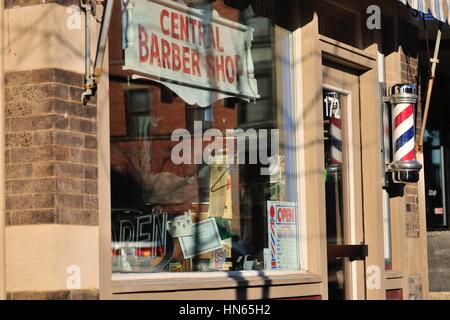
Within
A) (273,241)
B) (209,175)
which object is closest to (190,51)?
(209,175)

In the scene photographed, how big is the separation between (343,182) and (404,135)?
2.67 ft

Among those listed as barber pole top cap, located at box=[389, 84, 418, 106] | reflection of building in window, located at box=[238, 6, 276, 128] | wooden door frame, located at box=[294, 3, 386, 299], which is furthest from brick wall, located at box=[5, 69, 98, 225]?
barber pole top cap, located at box=[389, 84, 418, 106]

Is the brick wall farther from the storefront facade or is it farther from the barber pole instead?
the barber pole

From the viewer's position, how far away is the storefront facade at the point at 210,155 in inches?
230

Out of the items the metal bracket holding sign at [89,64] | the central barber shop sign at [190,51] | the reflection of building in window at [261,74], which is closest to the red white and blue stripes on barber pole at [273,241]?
the reflection of building in window at [261,74]

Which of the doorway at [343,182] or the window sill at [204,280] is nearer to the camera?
the window sill at [204,280]

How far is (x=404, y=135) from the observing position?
959cm

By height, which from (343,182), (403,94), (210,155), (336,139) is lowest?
(343,182)

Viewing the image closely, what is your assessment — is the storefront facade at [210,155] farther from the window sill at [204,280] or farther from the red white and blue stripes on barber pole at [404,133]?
the red white and blue stripes on barber pole at [404,133]

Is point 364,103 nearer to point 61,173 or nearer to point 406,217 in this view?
point 406,217

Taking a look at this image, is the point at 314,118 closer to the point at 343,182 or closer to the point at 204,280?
the point at 343,182

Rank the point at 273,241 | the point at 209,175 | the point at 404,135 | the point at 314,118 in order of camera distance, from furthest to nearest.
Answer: the point at 404,135 < the point at 314,118 < the point at 273,241 < the point at 209,175

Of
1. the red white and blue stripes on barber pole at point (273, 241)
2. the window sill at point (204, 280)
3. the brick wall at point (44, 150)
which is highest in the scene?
the brick wall at point (44, 150)
